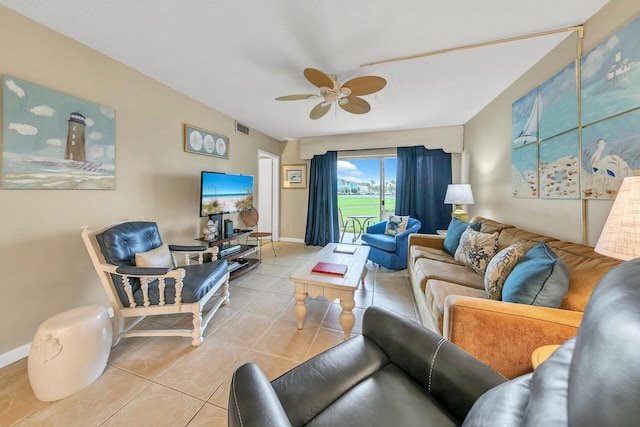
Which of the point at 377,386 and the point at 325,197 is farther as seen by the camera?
the point at 325,197

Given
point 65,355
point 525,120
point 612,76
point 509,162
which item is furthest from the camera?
point 509,162

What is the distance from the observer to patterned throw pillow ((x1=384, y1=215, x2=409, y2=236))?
374cm

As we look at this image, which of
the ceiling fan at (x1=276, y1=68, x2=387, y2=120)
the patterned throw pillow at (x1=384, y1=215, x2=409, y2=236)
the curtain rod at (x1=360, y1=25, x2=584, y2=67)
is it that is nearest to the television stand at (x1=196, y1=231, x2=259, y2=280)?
the ceiling fan at (x1=276, y1=68, x2=387, y2=120)

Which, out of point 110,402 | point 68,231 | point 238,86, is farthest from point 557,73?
point 68,231

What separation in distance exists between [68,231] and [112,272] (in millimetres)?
692

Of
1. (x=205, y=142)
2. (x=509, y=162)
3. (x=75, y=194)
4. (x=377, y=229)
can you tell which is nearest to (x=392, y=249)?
(x=377, y=229)

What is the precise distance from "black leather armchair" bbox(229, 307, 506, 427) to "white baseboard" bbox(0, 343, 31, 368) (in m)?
2.11

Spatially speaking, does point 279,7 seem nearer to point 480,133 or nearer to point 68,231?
point 68,231

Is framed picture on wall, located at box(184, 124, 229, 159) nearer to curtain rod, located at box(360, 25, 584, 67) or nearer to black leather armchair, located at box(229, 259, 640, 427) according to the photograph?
curtain rod, located at box(360, 25, 584, 67)

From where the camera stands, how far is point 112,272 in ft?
5.24

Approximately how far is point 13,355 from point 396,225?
4223 millimetres

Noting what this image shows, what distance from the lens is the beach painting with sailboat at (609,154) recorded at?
129 cm

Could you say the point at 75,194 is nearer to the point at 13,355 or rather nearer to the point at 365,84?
the point at 13,355

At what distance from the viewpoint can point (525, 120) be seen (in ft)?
7.29
